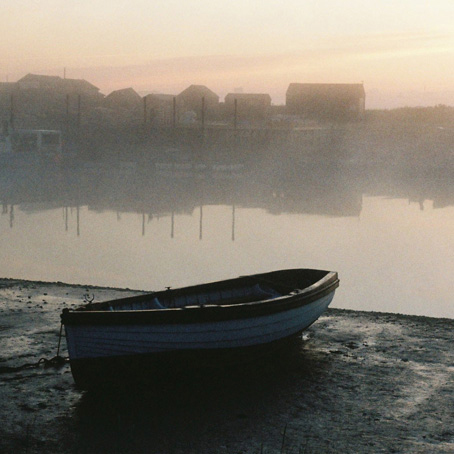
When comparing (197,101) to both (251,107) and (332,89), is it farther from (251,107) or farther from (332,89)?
(332,89)

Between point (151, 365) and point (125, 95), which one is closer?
point (151, 365)

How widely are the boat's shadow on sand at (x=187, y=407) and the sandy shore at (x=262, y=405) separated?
1 centimetres

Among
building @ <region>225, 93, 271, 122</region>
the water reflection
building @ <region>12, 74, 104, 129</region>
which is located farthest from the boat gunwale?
building @ <region>225, 93, 271, 122</region>

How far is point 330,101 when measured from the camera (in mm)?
80688

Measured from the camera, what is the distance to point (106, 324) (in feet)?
25.1

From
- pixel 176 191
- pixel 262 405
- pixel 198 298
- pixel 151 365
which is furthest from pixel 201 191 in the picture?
pixel 262 405

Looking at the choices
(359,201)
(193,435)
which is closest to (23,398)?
(193,435)

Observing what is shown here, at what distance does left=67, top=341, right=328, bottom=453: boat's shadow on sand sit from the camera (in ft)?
22.1

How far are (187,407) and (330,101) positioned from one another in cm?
7579

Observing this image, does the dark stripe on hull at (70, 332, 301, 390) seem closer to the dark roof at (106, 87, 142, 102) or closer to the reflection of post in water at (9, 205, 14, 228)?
the reflection of post in water at (9, 205, 14, 228)

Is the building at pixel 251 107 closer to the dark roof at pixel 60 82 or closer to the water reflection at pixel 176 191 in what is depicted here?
the water reflection at pixel 176 191

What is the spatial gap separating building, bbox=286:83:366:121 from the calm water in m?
25.0

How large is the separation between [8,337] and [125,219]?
73.9 ft

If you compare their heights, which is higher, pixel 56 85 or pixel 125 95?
pixel 56 85
